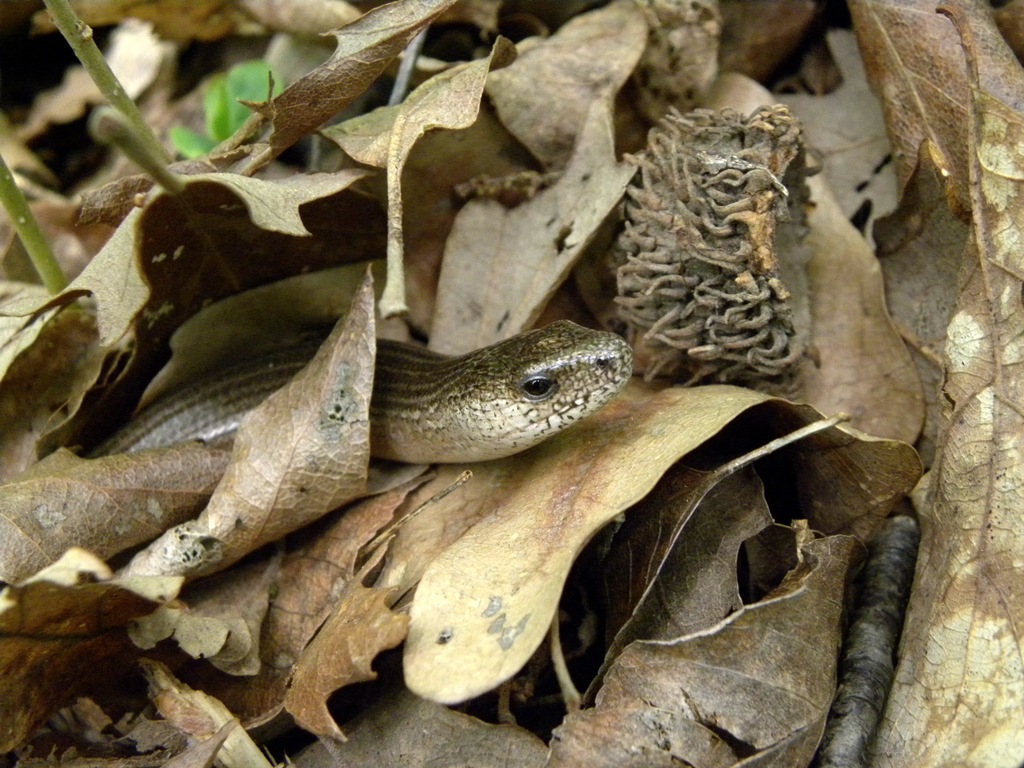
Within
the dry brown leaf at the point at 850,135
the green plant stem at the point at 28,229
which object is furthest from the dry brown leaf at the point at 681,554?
the green plant stem at the point at 28,229

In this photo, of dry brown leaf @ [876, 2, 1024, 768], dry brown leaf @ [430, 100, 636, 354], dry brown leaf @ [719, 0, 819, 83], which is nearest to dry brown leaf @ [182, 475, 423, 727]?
dry brown leaf @ [430, 100, 636, 354]

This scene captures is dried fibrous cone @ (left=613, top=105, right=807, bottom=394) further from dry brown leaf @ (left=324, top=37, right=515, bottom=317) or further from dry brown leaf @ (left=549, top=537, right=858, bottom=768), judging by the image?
dry brown leaf @ (left=549, top=537, right=858, bottom=768)

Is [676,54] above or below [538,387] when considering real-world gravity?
above

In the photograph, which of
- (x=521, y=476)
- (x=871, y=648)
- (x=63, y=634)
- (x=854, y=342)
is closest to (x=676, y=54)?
(x=854, y=342)

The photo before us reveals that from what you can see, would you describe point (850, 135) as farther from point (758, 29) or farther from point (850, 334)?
point (850, 334)

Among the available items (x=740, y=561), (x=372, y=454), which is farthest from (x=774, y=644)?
(x=372, y=454)

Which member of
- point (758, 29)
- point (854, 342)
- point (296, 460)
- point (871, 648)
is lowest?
point (871, 648)

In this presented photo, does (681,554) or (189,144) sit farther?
(189,144)
